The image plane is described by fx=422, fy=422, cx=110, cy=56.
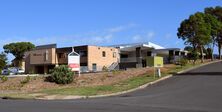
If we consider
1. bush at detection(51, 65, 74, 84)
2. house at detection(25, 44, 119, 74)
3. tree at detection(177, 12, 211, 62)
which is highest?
tree at detection(177, 12, 211, 62)

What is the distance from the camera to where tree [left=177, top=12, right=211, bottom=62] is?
64312 millimetres

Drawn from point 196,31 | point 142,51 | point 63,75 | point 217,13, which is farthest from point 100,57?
point 63,75

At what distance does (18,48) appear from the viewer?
374 ft

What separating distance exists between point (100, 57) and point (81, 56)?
12.4 feet

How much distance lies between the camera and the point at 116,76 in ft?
118

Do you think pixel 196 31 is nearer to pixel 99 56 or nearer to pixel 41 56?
pixel 99 56

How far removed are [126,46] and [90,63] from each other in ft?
49.9

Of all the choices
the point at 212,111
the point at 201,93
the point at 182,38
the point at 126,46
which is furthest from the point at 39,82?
the point at 126,46

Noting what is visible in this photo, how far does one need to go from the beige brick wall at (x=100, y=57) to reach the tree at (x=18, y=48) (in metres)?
37.7

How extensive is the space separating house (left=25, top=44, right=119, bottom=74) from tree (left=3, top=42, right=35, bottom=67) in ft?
87.3

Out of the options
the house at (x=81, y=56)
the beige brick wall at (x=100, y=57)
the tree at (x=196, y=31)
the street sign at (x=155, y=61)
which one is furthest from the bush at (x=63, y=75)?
the beige brick wall at (x=100, y=57)

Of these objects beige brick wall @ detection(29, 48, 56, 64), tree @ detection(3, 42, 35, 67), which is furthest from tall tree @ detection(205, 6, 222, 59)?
tree @ detection(3, 42, 35, 67)

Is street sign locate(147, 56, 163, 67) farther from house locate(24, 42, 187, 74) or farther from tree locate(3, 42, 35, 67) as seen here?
tree locate(3, 42, 35, 67)

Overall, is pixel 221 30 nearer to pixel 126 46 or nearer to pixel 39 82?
pixel 126 46
